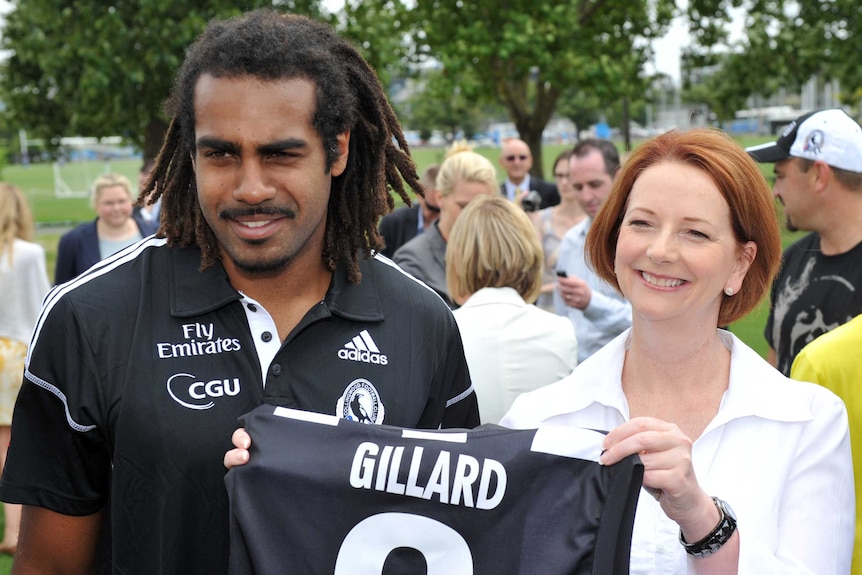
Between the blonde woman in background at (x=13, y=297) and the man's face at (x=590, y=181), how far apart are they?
363 centimetres

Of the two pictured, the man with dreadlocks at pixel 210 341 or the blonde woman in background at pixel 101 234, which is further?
the blonde woman in background at pixel 101 234

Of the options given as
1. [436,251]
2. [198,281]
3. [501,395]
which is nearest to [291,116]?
[198,281]

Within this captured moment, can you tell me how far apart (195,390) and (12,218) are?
4.85 m

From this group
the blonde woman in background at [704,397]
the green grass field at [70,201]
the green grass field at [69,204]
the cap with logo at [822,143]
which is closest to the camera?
the blonde woman in background at [704,397]

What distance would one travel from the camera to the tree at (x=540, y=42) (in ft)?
69.1

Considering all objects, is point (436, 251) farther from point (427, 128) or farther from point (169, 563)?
point (427, 128)

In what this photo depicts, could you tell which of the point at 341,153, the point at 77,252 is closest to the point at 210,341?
the point at 341,153

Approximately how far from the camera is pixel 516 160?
365 inches

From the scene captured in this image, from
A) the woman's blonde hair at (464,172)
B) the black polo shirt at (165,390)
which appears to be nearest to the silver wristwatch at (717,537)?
the black polo shirt at (165,390)

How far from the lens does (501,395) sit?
4.13 meters

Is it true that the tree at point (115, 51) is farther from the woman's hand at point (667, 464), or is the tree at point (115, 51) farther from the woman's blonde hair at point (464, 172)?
the woman's hand at point (667, 464)

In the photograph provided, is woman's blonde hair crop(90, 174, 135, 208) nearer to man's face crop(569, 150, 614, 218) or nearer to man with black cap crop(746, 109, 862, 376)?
man's face crop(569, 150, 614, 218)

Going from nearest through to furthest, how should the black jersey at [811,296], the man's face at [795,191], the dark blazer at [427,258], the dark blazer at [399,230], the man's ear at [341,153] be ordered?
the man's ear at [341,153]
the black jersey at [811,296]
the man's face at [795,191]
the dark blazer at [427,258]
the dark blazer at [399,230]

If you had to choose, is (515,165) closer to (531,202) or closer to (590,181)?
(531,202)
